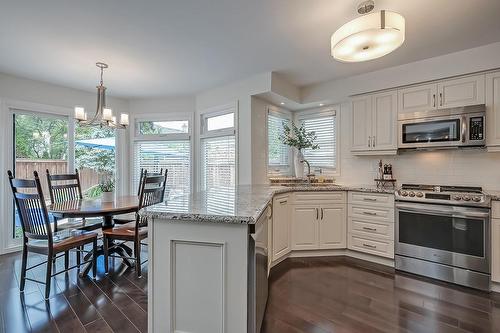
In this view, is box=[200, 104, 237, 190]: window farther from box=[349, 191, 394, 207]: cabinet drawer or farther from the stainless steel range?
the stainless steel range

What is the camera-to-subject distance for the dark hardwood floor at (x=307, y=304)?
1.91 meters

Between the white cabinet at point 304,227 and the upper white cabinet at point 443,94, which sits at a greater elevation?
the upper white cabinet at point 443,94

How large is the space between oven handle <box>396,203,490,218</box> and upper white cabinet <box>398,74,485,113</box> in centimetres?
117

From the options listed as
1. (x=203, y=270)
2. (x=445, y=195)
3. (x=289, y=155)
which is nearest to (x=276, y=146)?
(x=289, y=155)

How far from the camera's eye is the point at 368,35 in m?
1.70

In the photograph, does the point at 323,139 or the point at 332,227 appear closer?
the point at 332,227

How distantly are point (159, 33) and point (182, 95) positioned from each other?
2.19 m

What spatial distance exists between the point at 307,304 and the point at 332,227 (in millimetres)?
1383

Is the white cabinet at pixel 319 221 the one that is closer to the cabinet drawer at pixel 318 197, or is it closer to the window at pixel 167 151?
the cabinet drawer at pixel 318 197

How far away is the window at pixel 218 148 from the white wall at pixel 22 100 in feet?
6.26

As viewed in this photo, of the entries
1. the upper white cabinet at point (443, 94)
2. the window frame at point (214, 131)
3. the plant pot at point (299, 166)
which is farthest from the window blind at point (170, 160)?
the upper white cabinet at point (443, 94)

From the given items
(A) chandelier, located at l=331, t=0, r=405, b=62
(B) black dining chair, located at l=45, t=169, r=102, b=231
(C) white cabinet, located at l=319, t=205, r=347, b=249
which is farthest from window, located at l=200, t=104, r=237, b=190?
(A) chandelier, located at l=331, t=0, r=405, b=62

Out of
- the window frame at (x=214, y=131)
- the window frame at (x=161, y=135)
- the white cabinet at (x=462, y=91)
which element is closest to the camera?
the white cabinet at (x=462, y=91)

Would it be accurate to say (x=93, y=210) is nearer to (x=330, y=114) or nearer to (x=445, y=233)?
(x=330, y=114)
